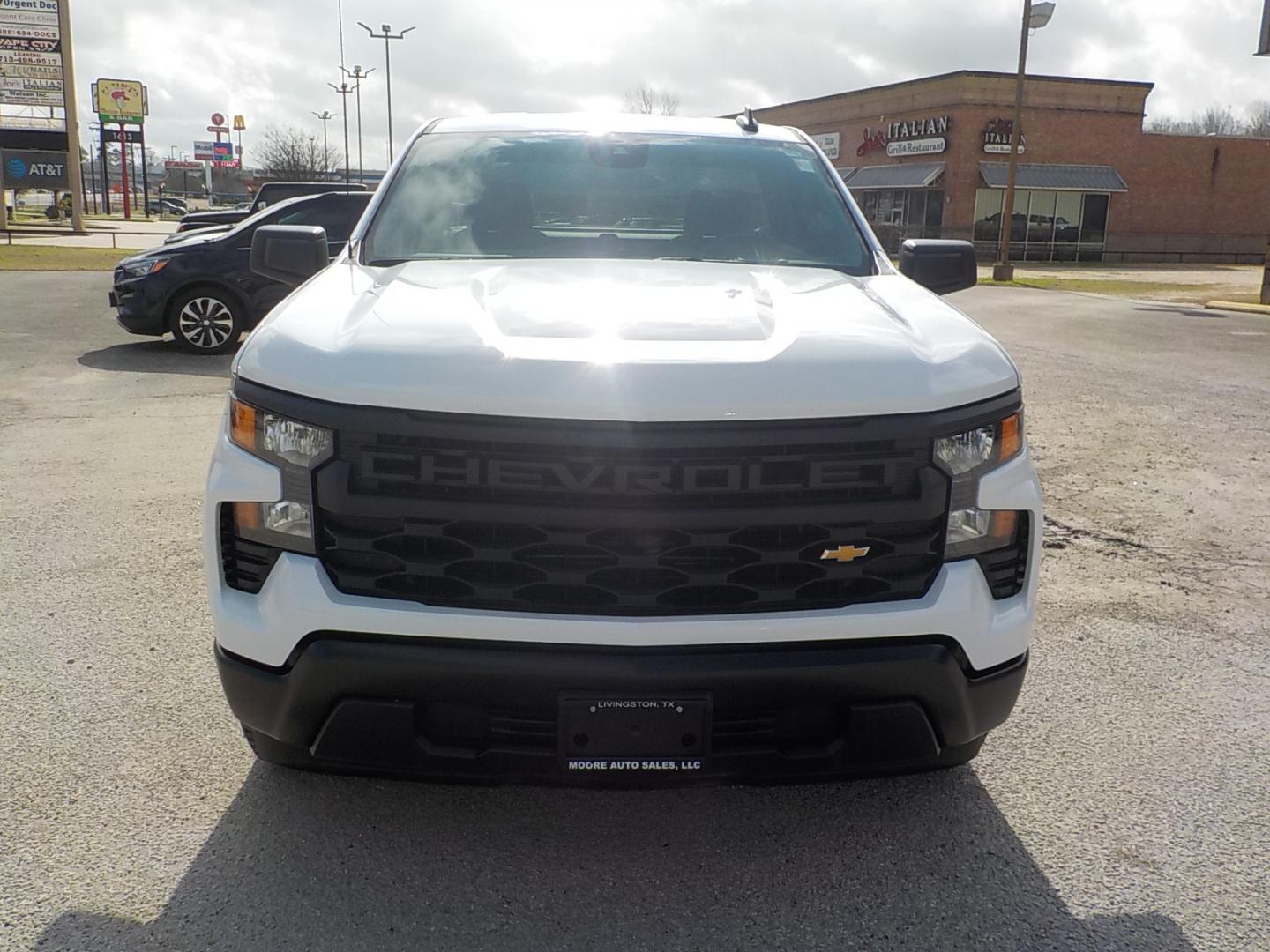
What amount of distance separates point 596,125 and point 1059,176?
136ft

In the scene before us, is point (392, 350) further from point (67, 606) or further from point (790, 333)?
point (67, 606)

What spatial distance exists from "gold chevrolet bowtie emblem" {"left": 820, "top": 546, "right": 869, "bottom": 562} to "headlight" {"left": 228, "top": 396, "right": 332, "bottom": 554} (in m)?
1.07

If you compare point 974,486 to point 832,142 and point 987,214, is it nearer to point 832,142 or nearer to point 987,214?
point 987,214

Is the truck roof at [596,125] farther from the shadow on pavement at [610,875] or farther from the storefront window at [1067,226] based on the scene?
the storefront window at [1067,226]

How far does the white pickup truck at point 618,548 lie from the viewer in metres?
2.30

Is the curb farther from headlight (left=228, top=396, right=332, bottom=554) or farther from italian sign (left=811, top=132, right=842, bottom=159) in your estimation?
italian sign (left=811, top=132, right=842, bottom=159)

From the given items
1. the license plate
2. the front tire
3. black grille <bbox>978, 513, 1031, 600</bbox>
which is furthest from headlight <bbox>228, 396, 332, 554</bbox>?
the front tire

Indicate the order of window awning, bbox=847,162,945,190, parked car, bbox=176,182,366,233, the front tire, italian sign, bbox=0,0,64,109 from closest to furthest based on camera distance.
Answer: the front tire → parked car, bbox=176,182,366,233 → italian sign, bbox=0,0,64,109 → window awning, bbox=847,162,945,190

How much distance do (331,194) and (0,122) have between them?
1458 inches

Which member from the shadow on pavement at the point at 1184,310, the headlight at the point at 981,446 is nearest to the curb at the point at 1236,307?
the shadow on pavement at the point at 1184,310

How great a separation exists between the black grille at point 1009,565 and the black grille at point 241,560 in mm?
1590

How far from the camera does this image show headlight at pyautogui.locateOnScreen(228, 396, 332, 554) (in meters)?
2.37

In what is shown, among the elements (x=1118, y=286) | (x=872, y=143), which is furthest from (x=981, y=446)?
(x=872, y=143)

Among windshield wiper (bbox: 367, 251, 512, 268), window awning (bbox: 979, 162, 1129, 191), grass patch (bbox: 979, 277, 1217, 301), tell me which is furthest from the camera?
window awning (bbox: 979, 162, 1129, 191)
